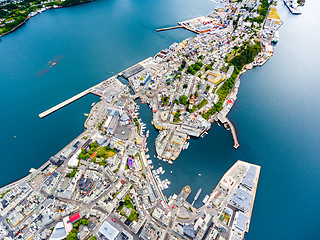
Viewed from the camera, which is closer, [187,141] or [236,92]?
[187,141]

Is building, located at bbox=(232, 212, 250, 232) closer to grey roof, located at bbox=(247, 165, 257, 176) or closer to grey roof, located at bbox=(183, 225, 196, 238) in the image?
grey roof, located at bbox=(183, 225, 196, 238)

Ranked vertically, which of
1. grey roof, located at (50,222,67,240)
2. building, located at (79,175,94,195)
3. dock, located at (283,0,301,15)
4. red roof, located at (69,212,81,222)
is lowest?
grey roof, located at (50,222,67,240)

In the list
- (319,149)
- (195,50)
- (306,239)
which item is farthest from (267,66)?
(306,239)

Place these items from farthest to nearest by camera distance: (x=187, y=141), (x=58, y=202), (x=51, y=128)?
(x=51, y=128)
(x=187, y=141)
(x=58, y=202)

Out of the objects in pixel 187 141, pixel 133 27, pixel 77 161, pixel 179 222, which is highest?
pixel 133 27

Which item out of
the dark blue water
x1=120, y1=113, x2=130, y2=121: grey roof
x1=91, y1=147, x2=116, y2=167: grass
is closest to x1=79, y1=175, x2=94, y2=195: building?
x1=91, y1=147, x2=116, y2=167: grass

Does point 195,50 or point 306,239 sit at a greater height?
point 195,50

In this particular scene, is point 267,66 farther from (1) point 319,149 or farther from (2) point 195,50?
(1) point 319,149
